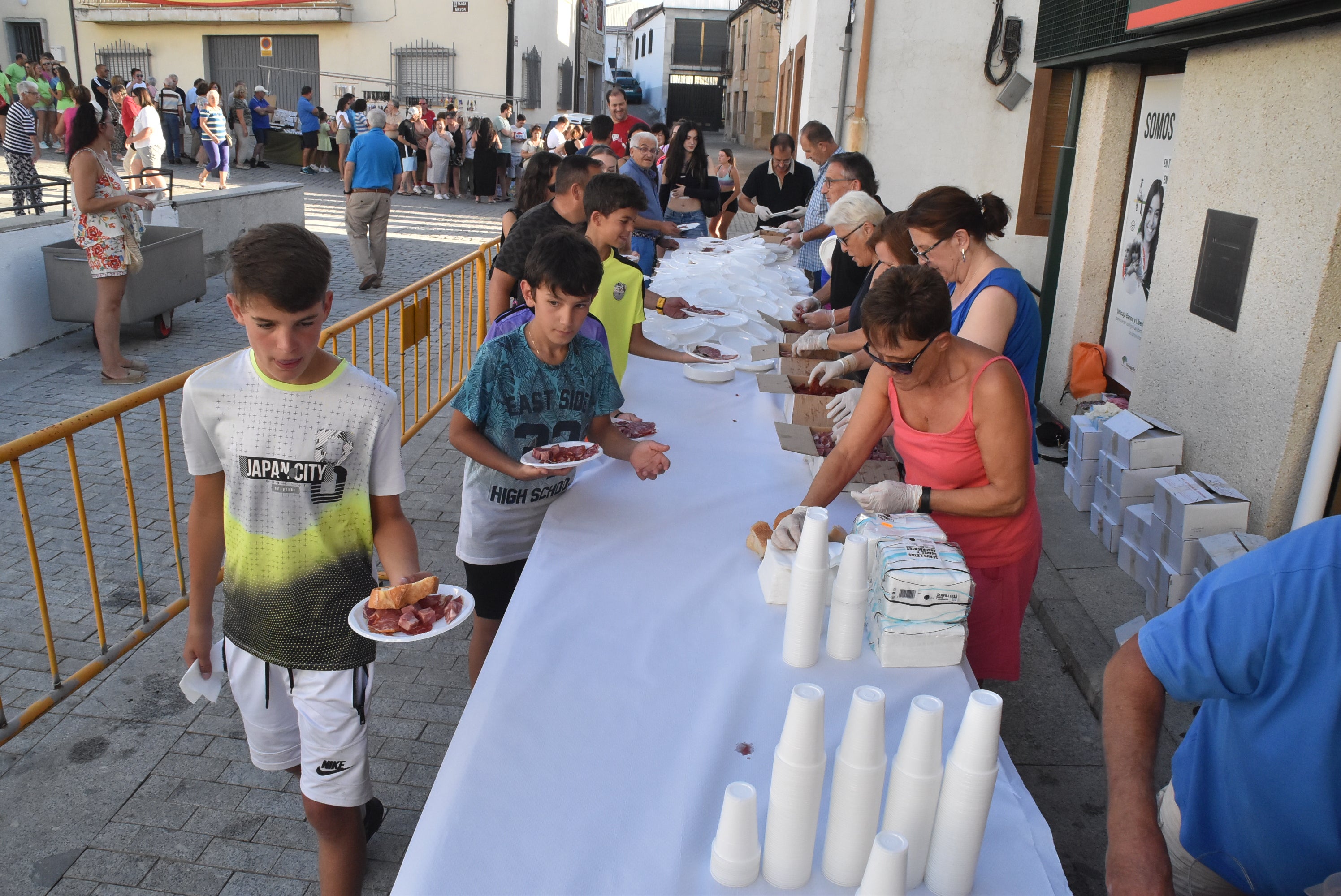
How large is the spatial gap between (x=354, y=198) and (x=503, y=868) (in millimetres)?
10310

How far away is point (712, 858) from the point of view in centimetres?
163

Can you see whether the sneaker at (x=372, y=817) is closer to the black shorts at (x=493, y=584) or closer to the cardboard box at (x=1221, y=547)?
the black shorts at (x=493, y=584)

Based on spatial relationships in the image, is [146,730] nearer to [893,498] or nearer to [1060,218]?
[893,498]

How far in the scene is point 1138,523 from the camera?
15.7 ft

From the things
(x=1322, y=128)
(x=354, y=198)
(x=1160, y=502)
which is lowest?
(x=1160, y=502)

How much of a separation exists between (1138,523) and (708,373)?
2312mm

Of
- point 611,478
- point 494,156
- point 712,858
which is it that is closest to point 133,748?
point 611,478

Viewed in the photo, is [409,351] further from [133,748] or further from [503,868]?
[503,868]

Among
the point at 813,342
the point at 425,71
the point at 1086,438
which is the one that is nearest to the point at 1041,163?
the point at 1086,438


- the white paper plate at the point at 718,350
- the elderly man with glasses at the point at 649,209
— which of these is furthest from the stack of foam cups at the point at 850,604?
the elderly man with glasses at the point at 649,209

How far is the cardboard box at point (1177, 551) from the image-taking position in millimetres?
4234

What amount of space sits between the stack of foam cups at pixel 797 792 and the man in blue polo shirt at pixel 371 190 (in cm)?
1022

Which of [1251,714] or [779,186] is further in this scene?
[779,186]

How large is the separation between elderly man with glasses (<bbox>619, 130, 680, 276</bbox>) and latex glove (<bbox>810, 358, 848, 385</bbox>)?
9.41 ft
